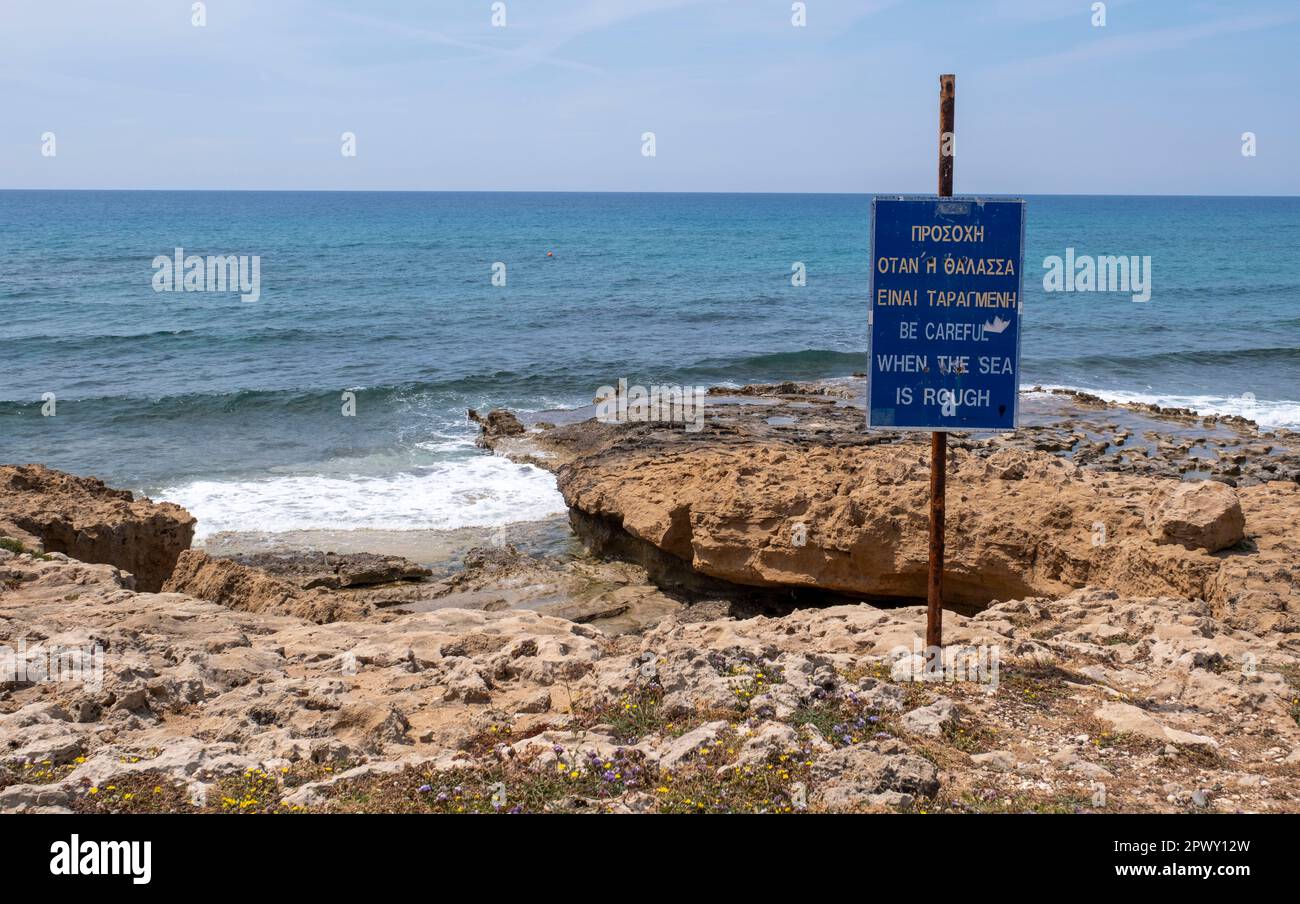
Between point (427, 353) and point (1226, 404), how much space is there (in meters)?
23.9

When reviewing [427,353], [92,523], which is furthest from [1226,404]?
[92,523]

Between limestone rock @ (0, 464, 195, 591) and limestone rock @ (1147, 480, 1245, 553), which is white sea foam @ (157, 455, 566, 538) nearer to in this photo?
limestone rock @ (0, 464, 195, 591)

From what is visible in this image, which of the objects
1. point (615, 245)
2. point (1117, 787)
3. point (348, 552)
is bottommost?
point (348, 552)

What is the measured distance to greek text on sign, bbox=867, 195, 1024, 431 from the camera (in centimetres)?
654

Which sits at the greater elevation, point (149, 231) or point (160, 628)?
point (149, 231)

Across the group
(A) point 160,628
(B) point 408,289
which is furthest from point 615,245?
(A) point 160,628

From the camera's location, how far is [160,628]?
798cm

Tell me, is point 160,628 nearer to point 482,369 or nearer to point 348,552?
point 348,552

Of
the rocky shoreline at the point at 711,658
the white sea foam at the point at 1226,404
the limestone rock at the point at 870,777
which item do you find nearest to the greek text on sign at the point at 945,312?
the rocky shoreline at the point at 711,658

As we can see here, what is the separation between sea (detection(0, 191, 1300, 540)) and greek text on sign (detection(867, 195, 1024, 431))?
11.1 metres

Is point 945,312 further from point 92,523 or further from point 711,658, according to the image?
point 92,523

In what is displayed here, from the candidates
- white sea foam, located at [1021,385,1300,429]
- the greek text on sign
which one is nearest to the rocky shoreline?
the greek text on sign

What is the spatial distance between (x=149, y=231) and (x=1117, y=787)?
108083mm

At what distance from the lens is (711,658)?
22.0 ft
